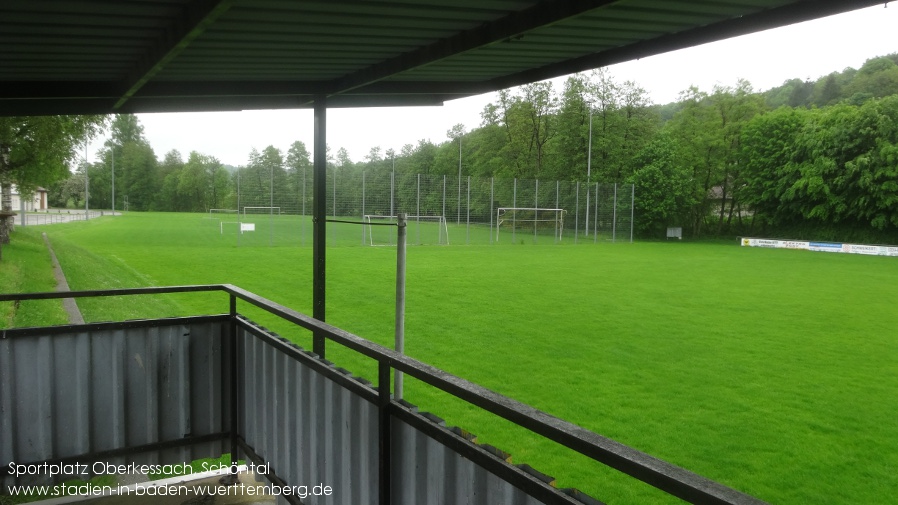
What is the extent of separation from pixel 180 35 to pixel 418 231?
28.1 metres

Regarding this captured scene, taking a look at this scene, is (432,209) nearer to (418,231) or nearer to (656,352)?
(418,231)

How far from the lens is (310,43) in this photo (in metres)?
4.39

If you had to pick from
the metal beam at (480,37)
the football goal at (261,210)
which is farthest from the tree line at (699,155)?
the metal beam at (480,37)

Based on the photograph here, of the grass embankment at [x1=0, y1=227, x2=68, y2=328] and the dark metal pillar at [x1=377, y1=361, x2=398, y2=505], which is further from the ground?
the dark metal pillar at [x1=377, y1=361, x2=398, y2=505]

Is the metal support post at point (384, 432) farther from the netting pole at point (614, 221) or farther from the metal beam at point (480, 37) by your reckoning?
the netting pole at point (614, 221)

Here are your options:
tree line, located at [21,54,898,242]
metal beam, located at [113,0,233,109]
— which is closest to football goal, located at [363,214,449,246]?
tree line, located at [21,54,898,242]

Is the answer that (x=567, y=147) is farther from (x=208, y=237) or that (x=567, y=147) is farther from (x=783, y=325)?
(x=783, y=325)

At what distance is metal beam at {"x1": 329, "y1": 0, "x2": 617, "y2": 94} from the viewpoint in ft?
11.2

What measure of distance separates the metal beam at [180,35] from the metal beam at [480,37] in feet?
5.32

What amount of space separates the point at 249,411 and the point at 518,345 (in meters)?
6.39

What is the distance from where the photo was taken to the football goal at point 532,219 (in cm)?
3603

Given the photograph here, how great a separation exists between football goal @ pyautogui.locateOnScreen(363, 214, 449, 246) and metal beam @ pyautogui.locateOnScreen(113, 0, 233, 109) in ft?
87.0

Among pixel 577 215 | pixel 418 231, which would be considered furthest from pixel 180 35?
pixel 577 215

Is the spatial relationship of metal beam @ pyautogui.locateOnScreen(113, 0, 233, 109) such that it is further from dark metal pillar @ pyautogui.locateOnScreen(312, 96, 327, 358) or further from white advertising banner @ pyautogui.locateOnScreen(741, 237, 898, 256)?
white advertising banner @ pyautogui.locateOnScreen(741, 237, 898, 256)
